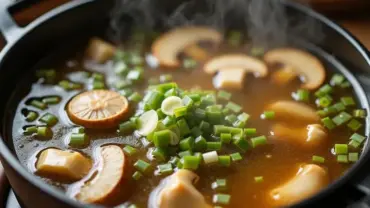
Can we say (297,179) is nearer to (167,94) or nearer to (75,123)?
(167,94)

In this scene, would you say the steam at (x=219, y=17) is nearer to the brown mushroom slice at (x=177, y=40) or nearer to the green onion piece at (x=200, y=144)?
the brown mushroom slice at (x=177, y=40)

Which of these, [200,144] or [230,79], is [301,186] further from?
[230,79]

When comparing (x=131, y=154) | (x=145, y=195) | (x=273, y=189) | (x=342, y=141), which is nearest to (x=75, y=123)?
(x=131, y=154)

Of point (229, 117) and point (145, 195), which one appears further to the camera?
point (229, 117)

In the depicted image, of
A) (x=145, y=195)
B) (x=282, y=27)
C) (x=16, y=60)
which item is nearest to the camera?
(x=145, y=195)

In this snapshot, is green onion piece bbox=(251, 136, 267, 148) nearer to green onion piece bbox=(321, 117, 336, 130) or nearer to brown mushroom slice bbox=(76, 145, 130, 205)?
green onion piece bbox=(321, 117, 336, 130)

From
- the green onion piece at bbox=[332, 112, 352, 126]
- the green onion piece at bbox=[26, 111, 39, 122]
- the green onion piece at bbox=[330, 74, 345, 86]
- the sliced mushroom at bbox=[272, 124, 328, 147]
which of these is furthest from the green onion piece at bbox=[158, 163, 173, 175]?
the green onion piece at bbox=[330, 74, 345, 86]

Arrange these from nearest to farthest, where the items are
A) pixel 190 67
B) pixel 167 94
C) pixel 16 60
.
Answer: pixel 167 94 → pixel 16 60 → pixel 190 67
